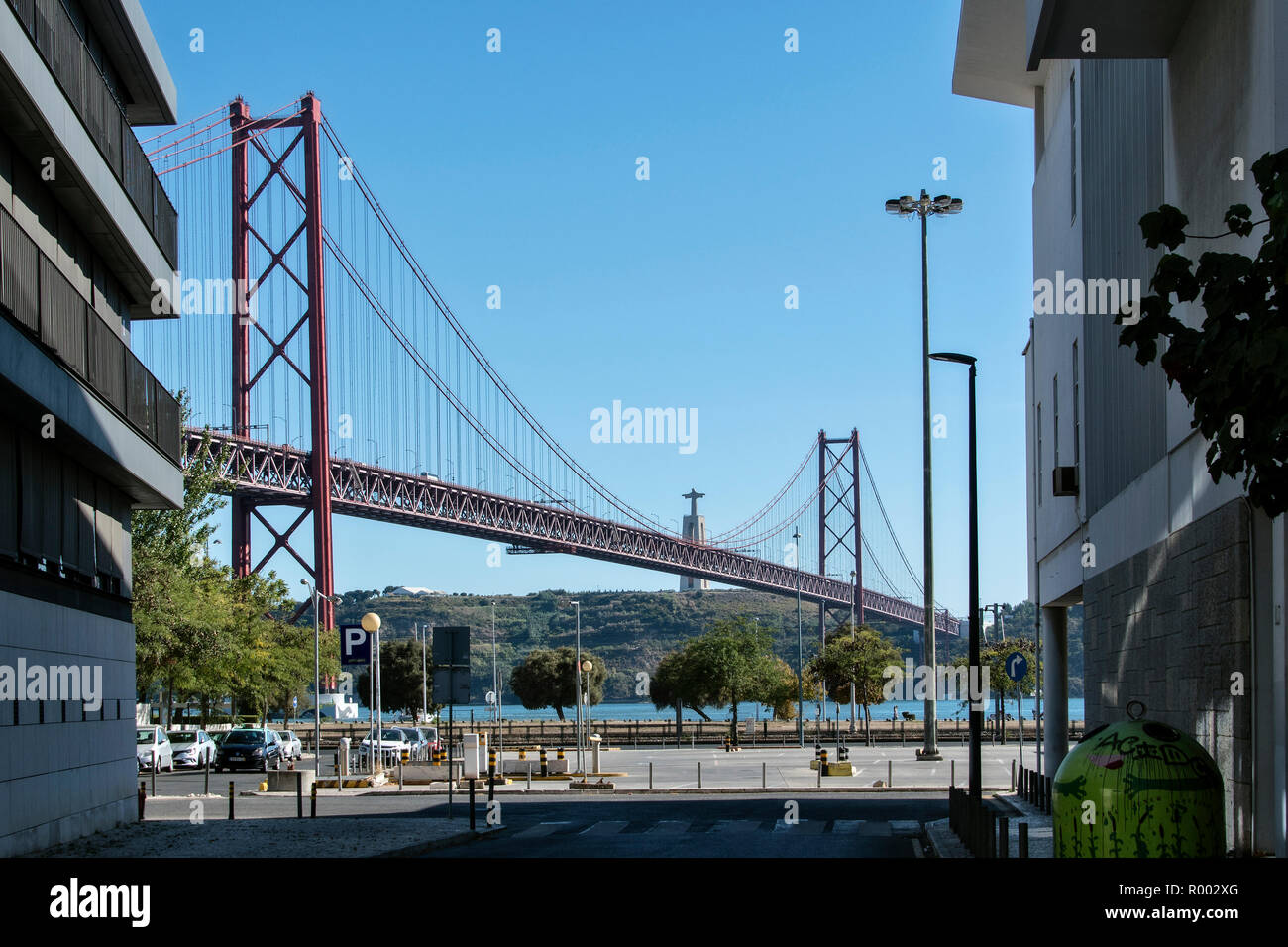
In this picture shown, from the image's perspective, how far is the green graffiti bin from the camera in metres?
10.1

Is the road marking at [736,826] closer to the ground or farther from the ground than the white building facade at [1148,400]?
closer to the ground

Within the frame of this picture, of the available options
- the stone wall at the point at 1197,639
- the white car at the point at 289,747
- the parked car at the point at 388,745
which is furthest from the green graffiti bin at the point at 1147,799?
the white car at the point at 289,747

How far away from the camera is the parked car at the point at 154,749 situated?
4844 cm

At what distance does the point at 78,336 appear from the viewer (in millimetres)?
21453

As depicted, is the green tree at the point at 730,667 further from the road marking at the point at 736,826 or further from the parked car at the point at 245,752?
the road marking at the point at 736,826

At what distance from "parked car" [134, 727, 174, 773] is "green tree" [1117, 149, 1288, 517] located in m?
42.2

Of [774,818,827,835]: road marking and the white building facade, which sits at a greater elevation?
the white building facade

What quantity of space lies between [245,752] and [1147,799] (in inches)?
1775

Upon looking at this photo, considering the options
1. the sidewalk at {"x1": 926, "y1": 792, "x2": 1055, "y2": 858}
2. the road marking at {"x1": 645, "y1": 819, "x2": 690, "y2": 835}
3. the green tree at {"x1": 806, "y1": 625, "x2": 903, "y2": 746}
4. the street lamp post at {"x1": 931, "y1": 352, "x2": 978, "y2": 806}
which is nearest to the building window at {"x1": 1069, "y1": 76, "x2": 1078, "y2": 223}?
the street lamp post at {"x1": 931, "y1": 352, "x2": 978, "y2": 806}

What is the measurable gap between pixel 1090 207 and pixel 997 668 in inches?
2028

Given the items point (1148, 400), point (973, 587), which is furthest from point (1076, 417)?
point (1148, 400)

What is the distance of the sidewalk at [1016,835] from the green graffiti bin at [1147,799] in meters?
3.41

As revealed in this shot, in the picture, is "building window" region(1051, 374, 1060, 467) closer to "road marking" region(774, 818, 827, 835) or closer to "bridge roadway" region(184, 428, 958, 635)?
"road marking" region(774, 818, 827, 835)

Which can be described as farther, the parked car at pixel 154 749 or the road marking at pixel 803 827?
the parked car at pixel 154 749
